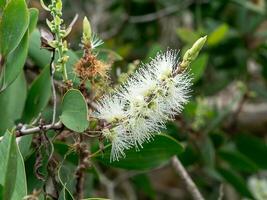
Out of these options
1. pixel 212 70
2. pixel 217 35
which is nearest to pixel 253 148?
pixel 217 35

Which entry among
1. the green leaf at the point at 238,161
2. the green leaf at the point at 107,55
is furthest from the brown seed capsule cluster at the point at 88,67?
the green leaf at the point at 238,161

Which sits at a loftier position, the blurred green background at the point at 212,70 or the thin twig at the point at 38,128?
the blurred green background at the point at 212,70

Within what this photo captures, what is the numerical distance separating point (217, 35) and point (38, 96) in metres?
1.12

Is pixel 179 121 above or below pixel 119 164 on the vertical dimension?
above

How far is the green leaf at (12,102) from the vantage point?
1.71 meters

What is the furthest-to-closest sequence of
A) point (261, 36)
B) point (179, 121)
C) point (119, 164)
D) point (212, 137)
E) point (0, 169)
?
point (261, 36) → point (212, 137) → point (179, 121) → point (119, 164) → point (0, 169)

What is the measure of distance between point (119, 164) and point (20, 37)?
395 millimetres

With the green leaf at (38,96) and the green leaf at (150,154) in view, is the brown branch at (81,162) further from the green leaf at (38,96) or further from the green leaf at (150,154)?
the green leaf at (38,96)

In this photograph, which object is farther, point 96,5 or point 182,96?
point 96,5

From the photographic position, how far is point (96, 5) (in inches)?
124

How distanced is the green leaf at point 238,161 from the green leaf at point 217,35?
492 millimetres

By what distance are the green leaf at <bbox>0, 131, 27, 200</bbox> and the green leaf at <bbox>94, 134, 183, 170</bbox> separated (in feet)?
0.92

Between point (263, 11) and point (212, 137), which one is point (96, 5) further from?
point (212, 137)

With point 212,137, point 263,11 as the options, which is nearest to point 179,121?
point 212,137
